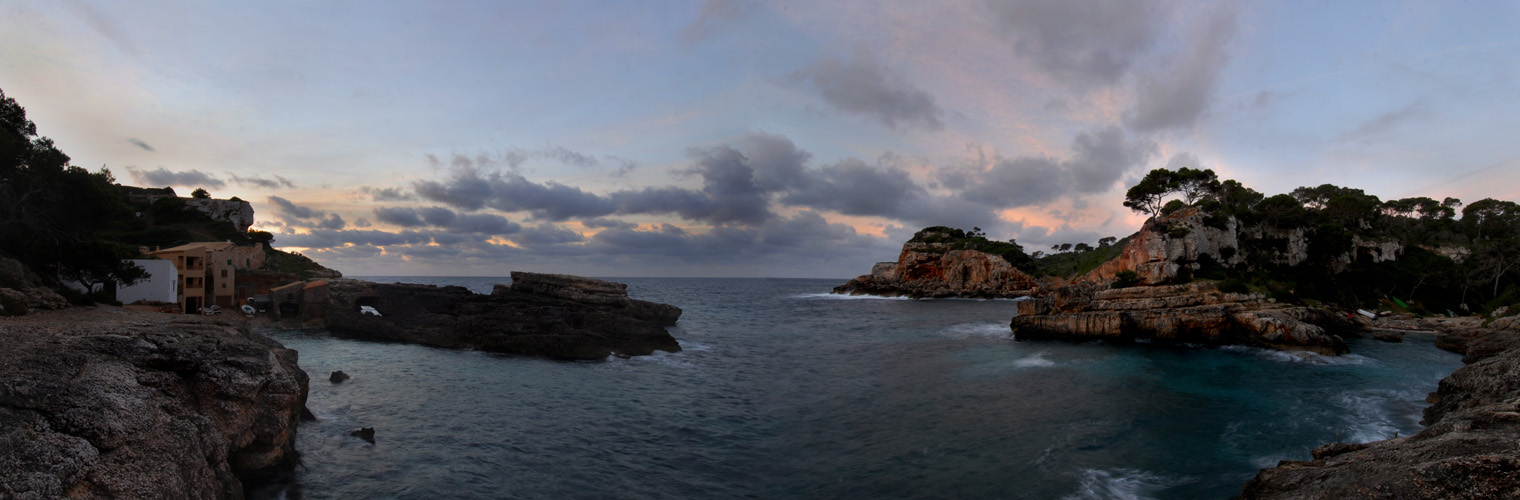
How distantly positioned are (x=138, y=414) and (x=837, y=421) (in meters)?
13.2

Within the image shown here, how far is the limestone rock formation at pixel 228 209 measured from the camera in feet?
224

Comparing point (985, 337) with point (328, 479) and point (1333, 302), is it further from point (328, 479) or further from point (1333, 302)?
point (328, 479)

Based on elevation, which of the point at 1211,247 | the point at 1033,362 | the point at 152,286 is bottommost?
the point at 1033,362

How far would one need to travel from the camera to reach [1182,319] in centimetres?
3012

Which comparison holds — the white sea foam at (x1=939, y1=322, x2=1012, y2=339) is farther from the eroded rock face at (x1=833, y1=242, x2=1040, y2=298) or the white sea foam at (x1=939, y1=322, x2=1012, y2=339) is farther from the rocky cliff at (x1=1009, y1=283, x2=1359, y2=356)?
the eroded rock face at (x1=833, y1=242, x2=1040, y2=298)

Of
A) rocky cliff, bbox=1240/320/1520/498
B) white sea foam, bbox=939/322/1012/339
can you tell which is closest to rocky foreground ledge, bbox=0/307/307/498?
rocky cliff, bbox=1240/320/1520/498

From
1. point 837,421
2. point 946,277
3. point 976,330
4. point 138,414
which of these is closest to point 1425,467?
point 837,421

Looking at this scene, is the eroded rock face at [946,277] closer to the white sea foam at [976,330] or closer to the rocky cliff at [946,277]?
the rocky cliff at [946,277]

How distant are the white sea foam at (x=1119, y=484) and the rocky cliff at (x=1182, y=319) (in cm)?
2293

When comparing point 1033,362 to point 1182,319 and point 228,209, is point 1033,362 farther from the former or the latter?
point 228,209

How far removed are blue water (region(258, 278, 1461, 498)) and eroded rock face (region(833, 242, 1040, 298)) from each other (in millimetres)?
58136

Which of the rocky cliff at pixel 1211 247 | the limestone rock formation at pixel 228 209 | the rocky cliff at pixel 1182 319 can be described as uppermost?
the limestone rock formation at pixel 228 209

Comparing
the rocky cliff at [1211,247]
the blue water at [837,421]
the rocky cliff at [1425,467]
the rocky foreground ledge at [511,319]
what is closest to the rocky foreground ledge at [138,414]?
the blue water at [837,421]

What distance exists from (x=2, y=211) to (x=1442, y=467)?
4043cm
